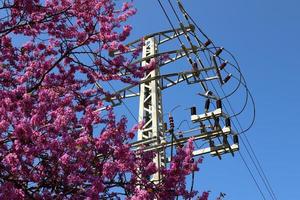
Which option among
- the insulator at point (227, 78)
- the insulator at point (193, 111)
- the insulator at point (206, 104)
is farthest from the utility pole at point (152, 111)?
the insulator at point (227, 78)

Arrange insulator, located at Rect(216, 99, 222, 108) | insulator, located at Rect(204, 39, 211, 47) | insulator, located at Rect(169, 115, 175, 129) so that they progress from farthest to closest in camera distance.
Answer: insulator, located at Rect(204, 39, 211, 47) < insulator, located at Rect(216, 99, 222, 108) < insulator, located at Rect(169, 115, 175, 129)

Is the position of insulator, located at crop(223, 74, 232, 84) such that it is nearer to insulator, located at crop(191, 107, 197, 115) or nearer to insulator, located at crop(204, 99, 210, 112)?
insulator, located at crop(204, 99, 210, 112)

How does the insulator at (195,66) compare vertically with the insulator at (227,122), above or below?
above

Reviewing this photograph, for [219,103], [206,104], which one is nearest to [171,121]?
[206,104]

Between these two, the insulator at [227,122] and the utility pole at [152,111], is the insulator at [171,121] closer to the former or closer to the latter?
the utility pole at [152,111]

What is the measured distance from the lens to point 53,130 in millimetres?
6602

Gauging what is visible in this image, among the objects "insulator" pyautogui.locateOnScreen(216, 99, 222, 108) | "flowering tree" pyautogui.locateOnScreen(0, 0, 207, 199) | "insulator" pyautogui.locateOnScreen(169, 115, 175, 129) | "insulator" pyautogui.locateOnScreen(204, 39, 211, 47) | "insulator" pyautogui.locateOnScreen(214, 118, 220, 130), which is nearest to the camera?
"flowering tree" pyautogui.locateOnScreen(0, 0, 207, 199)

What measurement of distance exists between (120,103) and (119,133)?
4.91 meters

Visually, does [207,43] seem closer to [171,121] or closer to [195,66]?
[195,66]

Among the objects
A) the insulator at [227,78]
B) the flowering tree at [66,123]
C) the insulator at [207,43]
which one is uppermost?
the insulator at [207,43]

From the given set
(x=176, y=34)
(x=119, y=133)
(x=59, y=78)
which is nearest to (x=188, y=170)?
(x=119, y=133)

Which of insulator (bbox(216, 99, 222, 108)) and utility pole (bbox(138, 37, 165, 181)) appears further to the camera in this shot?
insulator (bbox(216, 99, 222, 108))

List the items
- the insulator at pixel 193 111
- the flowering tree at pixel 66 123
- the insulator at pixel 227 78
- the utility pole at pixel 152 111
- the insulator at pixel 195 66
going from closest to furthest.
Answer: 1. the flowering tree at pixel 66 123
2. the utility pole at pixel 152 111
3. the insulator at pixel 195 66
4. the insulator at pixel 193 111
5. the insulator at pixel 227 78

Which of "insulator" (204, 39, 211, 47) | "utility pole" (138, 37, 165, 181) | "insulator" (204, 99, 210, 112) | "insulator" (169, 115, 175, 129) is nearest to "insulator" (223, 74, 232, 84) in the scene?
"insulator" (204, 99, 210, 112)
